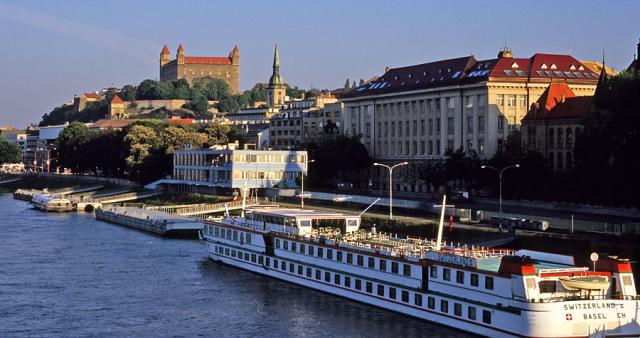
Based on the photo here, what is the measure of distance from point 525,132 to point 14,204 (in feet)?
267

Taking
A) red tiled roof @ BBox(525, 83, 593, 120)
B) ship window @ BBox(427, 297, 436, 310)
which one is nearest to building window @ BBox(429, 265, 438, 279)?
ship window @ BBox(427, 297, 436, 310)

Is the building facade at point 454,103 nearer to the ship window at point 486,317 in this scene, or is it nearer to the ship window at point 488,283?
the ship window at point 488,283

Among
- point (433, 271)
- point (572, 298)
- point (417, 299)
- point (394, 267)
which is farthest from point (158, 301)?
point (572, 298)

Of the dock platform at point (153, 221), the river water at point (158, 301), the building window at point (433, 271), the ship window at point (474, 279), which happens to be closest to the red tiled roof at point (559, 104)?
the dock platform at point (153, 221)

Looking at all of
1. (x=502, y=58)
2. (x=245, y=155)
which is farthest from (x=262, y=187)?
(x=502, y=58)

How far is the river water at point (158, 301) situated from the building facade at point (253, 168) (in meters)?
42.9

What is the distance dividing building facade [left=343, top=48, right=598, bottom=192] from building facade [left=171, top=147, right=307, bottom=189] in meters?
12.6

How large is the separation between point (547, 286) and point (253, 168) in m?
85.6

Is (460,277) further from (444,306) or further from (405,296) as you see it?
(405,296)

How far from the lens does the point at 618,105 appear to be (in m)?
78.5

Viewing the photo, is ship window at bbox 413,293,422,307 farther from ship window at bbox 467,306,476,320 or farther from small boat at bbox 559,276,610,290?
small boat at bbox 559,276,610,290

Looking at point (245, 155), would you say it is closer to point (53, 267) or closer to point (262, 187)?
point (262, 187)

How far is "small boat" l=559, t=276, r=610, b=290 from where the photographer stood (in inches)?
1694

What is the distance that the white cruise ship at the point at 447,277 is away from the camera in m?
42.7
